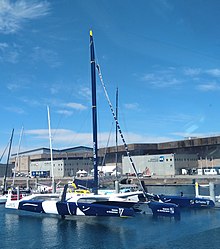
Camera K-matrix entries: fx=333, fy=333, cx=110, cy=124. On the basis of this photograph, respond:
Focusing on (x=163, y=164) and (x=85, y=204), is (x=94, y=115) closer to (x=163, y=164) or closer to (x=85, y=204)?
(x=85, y=204)

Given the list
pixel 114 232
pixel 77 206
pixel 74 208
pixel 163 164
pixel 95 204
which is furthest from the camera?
pixel 163 164

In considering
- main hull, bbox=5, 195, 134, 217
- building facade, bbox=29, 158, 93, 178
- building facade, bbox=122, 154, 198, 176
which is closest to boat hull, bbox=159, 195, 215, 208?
main hull, bbox=5, 195, 134, 217

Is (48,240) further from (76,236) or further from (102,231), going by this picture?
(102,231)

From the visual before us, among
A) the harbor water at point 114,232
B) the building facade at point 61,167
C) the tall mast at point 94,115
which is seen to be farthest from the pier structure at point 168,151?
the harbor water at point 114,232

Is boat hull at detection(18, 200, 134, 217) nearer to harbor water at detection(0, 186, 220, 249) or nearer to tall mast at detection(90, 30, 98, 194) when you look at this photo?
harbor water at detection(0, 186, 220, 249)

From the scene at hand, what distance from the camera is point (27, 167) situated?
9619 cm

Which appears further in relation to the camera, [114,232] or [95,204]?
[95,204]

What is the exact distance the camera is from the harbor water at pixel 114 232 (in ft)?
50.2

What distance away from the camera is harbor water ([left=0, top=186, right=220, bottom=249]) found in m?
15.3

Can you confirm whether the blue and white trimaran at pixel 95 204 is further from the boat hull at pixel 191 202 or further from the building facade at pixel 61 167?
the building facade at pixel 61 167

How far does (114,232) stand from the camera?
1794cm

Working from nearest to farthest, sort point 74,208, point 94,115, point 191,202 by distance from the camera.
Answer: point 74,208 < point 191,202 < point 94,115

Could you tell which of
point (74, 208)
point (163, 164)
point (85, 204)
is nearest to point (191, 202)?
point (85, 204)

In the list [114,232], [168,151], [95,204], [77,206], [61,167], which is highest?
[168,151]
